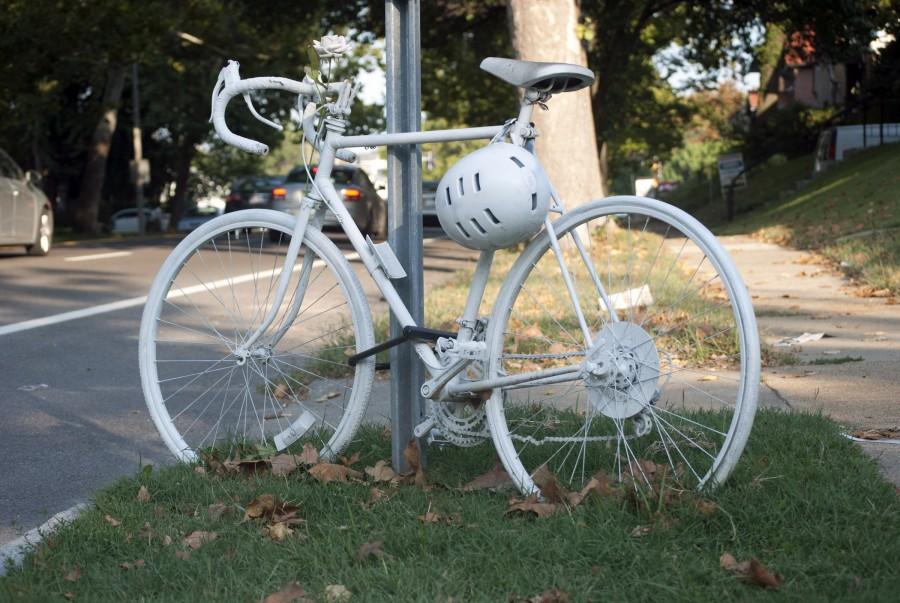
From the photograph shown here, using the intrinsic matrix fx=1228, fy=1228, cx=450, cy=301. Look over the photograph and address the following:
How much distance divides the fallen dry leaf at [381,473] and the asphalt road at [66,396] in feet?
3.55

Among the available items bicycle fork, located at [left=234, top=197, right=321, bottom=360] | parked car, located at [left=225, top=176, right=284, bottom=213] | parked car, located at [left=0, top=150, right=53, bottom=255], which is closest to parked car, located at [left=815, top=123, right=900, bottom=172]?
parked car, located at [left=225, top=176, right=284, bottom=213]

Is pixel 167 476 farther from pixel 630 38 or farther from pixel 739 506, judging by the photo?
pixel 630 38

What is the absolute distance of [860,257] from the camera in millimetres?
10648

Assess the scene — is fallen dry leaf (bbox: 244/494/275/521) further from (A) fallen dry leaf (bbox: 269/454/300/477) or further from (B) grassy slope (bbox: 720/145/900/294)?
(B) grassy slope (bbox: 720/145/900/294)

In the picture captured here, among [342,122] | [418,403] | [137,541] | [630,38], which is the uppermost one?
[630,38]

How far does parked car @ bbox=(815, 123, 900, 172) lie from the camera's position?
27938 millimetres

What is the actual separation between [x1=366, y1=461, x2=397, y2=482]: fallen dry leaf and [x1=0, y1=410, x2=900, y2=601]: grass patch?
9 centimetres

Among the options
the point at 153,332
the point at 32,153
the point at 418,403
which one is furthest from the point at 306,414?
the point at 32,153

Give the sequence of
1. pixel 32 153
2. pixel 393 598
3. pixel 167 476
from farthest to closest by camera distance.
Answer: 1. pixel 32 153
2. pixel 167 476
3. pixel 393 598

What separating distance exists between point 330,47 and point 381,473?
137 centimetres

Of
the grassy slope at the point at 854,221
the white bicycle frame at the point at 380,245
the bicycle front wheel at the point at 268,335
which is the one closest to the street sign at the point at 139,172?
the grassy slope at the point at 854,221

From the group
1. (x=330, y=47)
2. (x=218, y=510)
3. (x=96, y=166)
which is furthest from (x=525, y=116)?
(x=96, y=166)

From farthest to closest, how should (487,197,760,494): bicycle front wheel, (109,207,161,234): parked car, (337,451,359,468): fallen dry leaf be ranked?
(109,207,161,234): parked car → (337,451,359,468): fallen dry leaf → (487,197,760,494): bicycle front wheel

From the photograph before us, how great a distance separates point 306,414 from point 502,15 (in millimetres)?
21316
